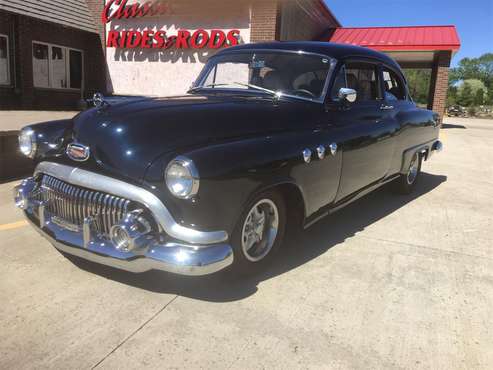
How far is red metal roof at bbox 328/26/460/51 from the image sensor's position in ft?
48.6

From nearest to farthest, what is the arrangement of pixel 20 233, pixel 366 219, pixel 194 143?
1. pixel 194 143
2. pixel 20 233
3. pixel 366 219

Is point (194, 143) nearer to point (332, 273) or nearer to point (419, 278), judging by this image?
point (332, 273)

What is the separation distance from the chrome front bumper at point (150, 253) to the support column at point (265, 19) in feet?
34.7

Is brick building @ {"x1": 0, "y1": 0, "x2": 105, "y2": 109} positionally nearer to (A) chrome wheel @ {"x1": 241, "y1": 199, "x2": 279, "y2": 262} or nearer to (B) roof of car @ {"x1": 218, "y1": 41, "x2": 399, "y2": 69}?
(B) roof of car @ {"x1": 218, "y1": 41, "x2": 399, "y2": 69}

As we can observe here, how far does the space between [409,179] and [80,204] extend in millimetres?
4449

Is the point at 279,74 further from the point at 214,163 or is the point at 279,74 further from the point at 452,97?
the point at 452,97

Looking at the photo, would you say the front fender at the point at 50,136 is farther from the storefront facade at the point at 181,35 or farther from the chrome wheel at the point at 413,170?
the storefront facade at the point at 181,35

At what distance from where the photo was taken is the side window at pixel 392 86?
4906mm

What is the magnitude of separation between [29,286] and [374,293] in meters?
2.32

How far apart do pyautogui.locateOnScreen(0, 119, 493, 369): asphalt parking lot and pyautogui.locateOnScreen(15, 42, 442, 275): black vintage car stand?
294mm

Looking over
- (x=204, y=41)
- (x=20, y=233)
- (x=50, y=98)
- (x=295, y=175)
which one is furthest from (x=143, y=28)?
(x=295, y=175)

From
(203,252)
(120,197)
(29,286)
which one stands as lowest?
(29,286)

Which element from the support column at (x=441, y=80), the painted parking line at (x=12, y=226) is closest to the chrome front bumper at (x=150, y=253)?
the painted parking line at (x=12, y=226)

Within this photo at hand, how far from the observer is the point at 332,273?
333 centimetres
